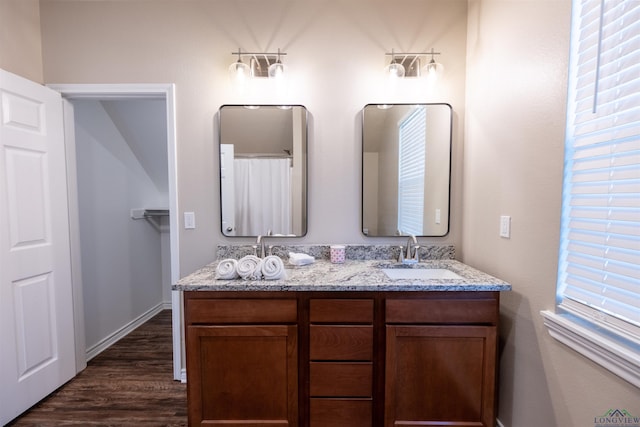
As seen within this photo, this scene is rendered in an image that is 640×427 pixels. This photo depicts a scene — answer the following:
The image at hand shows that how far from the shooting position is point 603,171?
35.8 inches

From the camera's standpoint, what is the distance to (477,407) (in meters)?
1.30

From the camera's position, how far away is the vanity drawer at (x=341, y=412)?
1.31 metres

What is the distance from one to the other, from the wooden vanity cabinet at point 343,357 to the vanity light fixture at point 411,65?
1.39 metres

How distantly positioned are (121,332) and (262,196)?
2025 mm

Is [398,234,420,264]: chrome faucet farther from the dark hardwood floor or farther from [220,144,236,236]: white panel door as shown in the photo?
the dark hardwood floor

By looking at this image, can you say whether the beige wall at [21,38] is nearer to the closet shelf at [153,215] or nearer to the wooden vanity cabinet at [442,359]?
the closet shelf at [153,215]

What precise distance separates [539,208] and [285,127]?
148 centimetres

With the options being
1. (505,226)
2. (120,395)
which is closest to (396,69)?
(505,226)

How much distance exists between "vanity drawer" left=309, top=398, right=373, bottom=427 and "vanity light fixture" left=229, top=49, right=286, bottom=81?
191cm

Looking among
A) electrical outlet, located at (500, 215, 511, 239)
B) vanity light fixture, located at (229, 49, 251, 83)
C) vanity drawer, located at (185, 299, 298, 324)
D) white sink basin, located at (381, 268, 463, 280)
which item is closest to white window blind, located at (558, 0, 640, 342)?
electrical outlet, located at (500, 215, 511, 239)

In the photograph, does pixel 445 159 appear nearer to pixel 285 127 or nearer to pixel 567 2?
pixel 567 2

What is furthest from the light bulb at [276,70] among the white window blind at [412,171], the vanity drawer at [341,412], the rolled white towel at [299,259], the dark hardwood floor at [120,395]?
the dark hardwood floor at [120,395]

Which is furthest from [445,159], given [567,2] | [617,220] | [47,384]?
[47,384]

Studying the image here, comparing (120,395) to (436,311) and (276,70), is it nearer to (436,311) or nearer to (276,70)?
(436,311)
